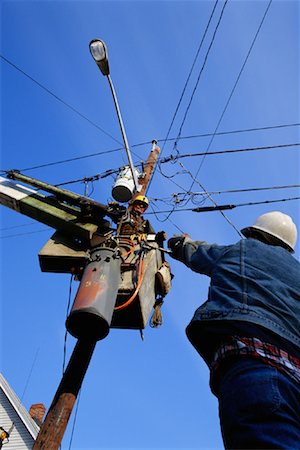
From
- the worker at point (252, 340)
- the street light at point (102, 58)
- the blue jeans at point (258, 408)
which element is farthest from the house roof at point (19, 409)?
the blue jeans at point (258, 408)

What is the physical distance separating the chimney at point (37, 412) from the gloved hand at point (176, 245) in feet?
39.8

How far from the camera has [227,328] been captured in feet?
6.98

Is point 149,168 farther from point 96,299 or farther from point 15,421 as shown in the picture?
point 15,421

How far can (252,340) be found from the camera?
1.99 meters

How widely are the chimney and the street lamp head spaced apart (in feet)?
38.7

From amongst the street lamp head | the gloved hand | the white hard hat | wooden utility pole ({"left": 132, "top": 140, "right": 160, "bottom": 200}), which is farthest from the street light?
the white hard hat

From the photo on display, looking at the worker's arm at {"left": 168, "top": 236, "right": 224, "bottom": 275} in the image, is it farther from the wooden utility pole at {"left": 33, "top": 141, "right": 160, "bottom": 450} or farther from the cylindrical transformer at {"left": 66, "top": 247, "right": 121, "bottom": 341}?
the wooden utility pole at {"left": 33, "top": 141, "right": 160, "bottom": 450}

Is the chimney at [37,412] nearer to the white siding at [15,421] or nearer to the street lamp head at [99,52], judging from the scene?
the white siding at [15,421]

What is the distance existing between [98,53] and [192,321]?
492 cm

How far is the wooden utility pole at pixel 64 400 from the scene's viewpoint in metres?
3.34

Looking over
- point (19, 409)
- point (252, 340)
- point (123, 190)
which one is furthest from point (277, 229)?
point (19, 409)

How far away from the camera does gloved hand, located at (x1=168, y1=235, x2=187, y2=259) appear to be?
3.47 metres

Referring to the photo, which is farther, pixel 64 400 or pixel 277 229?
pixel 64 400

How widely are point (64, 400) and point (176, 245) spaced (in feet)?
5.46
